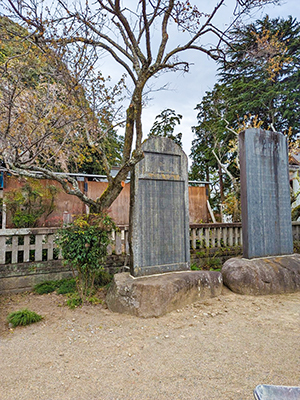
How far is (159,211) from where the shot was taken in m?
4.20

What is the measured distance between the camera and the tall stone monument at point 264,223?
4.26 m

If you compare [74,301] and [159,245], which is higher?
[159,245]

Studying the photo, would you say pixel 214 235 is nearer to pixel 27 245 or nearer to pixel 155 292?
pixel 155 292

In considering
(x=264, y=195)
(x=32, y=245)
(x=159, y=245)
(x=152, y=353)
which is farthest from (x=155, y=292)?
(x=264, y=195)

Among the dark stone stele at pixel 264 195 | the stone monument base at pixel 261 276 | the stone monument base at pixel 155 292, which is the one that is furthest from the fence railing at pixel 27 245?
the dark stone stele at pixel 264 195

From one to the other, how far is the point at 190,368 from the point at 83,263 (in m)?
2.20

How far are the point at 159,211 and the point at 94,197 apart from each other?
140 inches

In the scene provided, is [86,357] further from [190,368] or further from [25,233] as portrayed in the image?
[25,233]

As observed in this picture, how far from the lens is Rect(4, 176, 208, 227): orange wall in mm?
6129

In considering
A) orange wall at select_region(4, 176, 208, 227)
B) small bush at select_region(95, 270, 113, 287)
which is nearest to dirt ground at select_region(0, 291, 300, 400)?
small bush at select_region(95, 270, 113, 287)

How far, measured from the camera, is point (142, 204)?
4.03 m

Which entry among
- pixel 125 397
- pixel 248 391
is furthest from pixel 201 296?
pixel 125 397

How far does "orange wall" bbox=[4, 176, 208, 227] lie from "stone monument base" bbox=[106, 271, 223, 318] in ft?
6.30

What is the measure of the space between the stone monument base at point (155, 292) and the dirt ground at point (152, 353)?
12 centimetres
